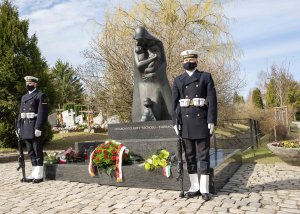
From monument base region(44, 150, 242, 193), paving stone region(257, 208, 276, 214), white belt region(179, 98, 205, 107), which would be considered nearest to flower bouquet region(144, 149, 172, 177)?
monument base region(44, 150, 242, 193)

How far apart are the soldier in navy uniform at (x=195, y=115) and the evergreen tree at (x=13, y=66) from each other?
31.1ft

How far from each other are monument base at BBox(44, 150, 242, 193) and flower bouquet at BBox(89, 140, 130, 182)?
0.33 feet

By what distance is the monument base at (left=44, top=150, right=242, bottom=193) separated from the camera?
5.13 meters

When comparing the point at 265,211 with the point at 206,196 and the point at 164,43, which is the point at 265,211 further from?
the point at 164,43

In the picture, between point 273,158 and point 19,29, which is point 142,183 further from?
point 19,29

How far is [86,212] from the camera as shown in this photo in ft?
13.8

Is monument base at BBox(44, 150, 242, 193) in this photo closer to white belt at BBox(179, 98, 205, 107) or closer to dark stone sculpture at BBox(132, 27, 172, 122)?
white belt at BBox(179, 98, 205, 107)

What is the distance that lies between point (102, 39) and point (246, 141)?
8.06 metres

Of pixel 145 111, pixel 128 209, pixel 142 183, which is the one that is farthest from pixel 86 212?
pixel 145 111

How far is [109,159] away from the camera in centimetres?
572

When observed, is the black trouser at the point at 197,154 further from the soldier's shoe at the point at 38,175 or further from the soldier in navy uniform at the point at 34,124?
the soldier's shoe at the point at 38,175

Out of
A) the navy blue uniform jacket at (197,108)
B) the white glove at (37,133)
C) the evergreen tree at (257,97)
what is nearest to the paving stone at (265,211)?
the navy blue uniform jacket at (197,108)

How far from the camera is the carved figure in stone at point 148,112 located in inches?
283

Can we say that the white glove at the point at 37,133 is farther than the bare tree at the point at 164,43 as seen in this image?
No
